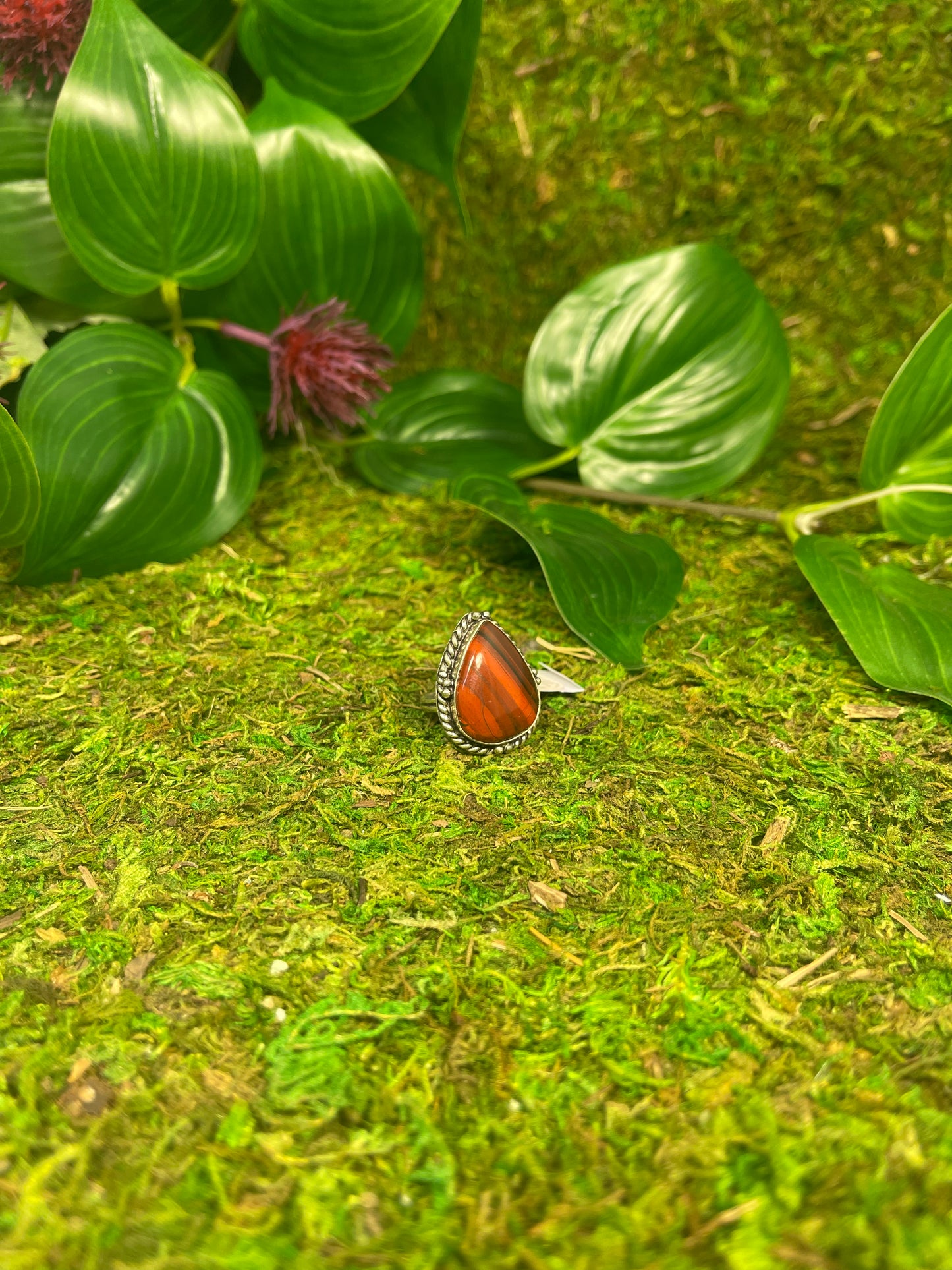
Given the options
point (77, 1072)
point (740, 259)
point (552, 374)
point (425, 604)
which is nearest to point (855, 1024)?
point (77, 1072)

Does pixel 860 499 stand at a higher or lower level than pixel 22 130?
lower

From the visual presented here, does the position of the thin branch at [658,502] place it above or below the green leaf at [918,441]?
below

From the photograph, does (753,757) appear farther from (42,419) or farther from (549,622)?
(42,419)

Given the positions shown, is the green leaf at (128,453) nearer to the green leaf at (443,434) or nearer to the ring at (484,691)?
the green leaf at (443,434)

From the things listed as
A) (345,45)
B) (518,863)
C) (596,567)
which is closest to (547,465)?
(596,567)

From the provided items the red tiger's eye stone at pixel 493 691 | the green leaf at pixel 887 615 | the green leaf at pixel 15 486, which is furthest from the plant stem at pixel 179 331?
the green leaf at pixel 887 615

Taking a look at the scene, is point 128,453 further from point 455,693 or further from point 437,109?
point 437,109
